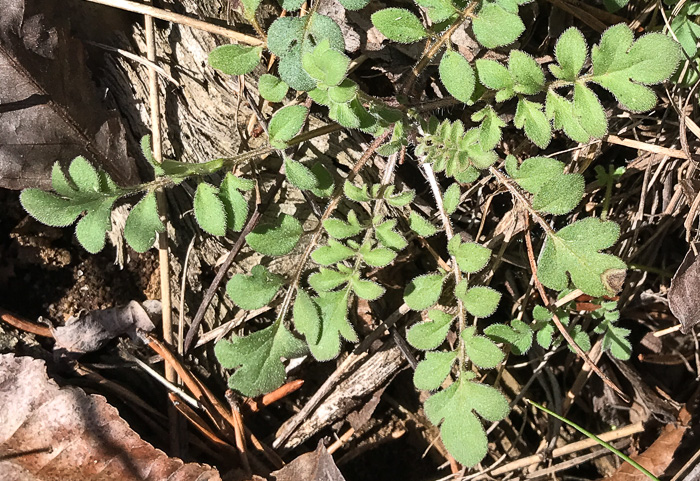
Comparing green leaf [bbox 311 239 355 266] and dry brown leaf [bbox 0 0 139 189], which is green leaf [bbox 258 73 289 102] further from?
dry brown leaf [bbox 0 0 139 189]

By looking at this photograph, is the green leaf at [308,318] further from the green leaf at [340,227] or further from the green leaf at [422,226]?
the green leaf at [422,226]

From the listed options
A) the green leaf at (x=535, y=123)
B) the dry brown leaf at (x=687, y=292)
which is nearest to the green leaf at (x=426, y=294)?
the green leaf at (x=535, y=123)

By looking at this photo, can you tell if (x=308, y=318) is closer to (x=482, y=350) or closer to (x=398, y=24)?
(x=482, y=350)

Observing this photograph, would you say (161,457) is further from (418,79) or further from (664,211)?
(664,211)

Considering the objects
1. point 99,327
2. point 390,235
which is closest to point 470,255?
point 390,235

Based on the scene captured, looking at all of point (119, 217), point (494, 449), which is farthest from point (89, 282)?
point (494, 449)

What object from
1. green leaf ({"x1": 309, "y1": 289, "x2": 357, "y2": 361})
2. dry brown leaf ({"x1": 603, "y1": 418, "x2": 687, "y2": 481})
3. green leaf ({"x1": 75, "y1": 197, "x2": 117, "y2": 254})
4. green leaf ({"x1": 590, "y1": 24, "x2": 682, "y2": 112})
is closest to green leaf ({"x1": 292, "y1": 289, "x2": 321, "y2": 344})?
green leaf ({"x1": 309, "y1": 289, "x2": 357, "y2": 361})
